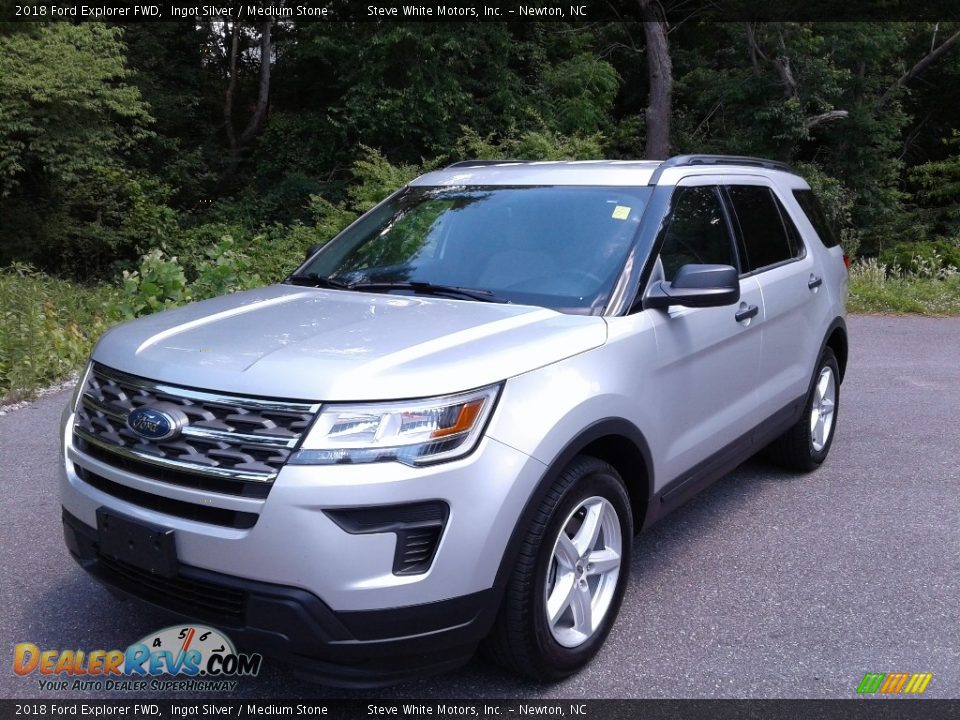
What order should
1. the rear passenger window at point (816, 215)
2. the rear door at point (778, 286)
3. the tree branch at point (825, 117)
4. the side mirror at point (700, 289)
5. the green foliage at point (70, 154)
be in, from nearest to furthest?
the side mirror at point (700, 289) < the rear door at point (778, 286) < the rear passenger window at point (816, 215) < the green foliage at point (70, 154) < the tree branch at point (825, 117)

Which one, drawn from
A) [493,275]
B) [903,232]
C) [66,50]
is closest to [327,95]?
[66,50]

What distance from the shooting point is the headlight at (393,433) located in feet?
8.37

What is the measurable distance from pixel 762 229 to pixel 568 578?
8.24ft

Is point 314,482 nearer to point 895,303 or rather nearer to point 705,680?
point 705,680

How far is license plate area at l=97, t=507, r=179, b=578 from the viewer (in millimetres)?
2676

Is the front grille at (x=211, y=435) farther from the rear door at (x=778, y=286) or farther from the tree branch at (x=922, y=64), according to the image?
the tree branch at (x=922, y=64)

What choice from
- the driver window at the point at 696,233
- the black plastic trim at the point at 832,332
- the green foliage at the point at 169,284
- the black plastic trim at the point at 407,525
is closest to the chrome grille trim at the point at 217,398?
the black plastic trim at the point at 407,525

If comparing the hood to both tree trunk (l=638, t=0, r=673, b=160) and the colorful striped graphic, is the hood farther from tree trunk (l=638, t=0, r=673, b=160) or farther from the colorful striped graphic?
tree trunk (l=638, t=0, r=673, b=160)

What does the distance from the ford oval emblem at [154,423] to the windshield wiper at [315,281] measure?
136cm

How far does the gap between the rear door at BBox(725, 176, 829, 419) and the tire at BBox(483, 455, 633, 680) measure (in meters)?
1.53

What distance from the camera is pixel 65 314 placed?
10172 mm

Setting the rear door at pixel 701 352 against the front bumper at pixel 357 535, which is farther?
the rear door at pixel 701 352

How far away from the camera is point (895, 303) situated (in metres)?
12.5

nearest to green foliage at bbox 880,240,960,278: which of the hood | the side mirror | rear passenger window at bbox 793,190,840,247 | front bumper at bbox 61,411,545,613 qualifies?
rear passenger window at bbox 793,190,840,247
